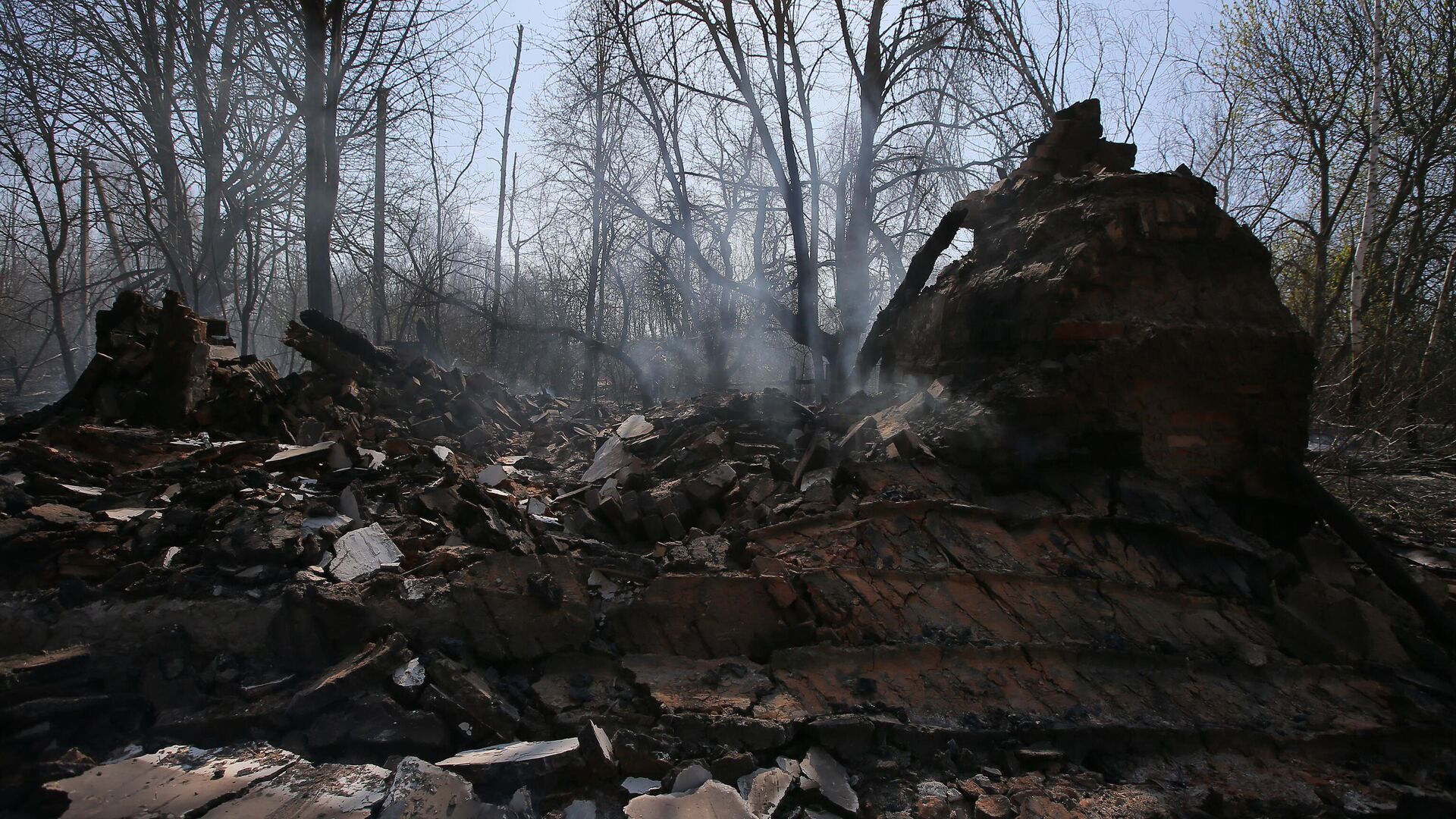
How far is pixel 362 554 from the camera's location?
3736mm

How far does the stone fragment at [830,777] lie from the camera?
2717mm

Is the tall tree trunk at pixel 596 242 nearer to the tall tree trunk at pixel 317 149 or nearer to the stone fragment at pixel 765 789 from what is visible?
the tall tree trunk at pixel 317 149

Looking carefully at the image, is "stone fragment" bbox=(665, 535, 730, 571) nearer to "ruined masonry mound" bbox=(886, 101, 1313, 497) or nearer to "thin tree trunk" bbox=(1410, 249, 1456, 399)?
"ruined masonry mound" bbox=(886, 101, 1313, 497)

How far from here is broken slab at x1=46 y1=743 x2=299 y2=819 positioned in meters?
2.37

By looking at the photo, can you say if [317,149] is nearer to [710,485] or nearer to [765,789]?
[710,485]

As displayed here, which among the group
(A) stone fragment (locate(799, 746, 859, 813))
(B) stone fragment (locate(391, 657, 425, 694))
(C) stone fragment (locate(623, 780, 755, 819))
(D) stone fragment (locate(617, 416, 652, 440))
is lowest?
(A) stone fragment (locate(799, 746, 859, 813))

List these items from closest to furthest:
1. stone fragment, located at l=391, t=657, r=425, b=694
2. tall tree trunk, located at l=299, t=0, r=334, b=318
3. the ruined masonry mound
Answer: stone fragment, located at l=391, t=657, r=425, b=694, the ruined masonry mound, tall tree trunk, located at l=299, t=0, r=334, b=318

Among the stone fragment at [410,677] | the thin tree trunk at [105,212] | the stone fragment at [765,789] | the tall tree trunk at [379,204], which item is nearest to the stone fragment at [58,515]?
the stone fragment at [410,677]

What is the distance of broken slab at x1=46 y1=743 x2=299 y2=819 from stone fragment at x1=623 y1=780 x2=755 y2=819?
1.30 m

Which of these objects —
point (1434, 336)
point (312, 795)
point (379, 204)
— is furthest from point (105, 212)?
point (1434, 336)

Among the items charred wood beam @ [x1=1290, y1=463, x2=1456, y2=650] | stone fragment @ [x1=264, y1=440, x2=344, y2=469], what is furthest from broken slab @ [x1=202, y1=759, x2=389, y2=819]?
charred wood beam @ [x1=1290, y1=463, x2=1456, y2=650]

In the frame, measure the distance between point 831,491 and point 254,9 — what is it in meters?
10.0

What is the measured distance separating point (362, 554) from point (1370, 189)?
1461cm

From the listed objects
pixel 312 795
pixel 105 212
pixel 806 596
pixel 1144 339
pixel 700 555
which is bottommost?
pixel 312 795
